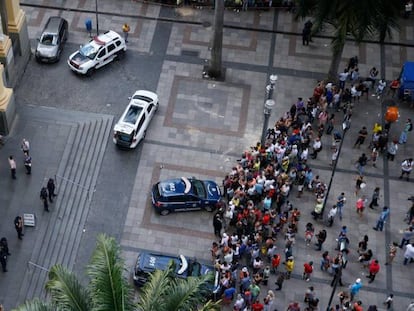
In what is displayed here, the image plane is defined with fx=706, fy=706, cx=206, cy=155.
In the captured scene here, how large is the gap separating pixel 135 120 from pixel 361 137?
11491mm

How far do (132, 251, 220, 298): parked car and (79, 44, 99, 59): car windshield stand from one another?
13.3 meters

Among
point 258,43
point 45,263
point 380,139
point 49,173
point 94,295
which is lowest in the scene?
point 94,295

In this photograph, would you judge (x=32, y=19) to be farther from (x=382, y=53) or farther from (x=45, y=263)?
(x=382, y=53)

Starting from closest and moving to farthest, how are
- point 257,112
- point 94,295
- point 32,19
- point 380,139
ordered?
point 94,295 → point 380,139 → point 257,112 → point 32,19

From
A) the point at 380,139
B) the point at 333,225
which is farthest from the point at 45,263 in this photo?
the point at 380,139

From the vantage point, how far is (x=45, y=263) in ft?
97.7

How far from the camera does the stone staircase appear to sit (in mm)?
29406

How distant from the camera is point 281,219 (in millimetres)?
31250

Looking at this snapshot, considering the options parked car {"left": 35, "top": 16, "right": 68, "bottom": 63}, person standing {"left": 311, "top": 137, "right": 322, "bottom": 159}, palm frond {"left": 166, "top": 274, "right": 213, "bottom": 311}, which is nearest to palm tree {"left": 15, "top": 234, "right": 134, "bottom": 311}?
palm frond {"left": 166, "top": 274, "right": 213, "bottom": 311}

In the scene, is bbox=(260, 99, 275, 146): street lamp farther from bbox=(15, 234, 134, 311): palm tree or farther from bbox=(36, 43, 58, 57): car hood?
bbox=(15, 234, 134, 311): palm tree

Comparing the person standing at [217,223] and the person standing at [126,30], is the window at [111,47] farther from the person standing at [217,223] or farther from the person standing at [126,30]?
the person standing at [217,223]

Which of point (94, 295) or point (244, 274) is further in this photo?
point (244, 274)

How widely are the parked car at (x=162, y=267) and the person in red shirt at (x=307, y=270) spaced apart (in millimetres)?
3815

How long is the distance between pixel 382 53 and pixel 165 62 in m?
13.0
